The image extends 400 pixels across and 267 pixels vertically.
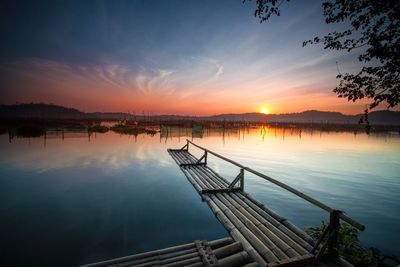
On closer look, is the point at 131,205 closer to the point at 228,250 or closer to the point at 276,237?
the point at 228,250

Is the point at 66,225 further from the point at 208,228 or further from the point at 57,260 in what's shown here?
the point at 208,228

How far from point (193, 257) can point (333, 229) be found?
374 cm

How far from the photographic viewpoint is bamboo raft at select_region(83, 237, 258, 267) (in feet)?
16.2

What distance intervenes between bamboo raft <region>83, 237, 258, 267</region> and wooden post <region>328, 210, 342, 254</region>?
6.82ft

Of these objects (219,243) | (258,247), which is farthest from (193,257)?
(258,247)

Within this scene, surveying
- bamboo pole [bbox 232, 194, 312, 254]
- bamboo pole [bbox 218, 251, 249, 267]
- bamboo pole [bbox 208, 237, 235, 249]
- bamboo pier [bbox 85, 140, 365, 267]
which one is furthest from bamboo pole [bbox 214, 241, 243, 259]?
bamboo pole [bbox 232, 194, 312, 254]

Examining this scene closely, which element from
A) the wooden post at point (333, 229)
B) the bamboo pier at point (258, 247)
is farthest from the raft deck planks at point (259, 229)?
the wooden post at point (333, 229)

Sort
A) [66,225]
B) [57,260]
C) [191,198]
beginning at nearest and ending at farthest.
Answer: [57,260] → [66,225] → [191,198]

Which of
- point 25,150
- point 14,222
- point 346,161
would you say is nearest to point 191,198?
point 14,222

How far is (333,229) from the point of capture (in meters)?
5.00

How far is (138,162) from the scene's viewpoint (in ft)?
67.7

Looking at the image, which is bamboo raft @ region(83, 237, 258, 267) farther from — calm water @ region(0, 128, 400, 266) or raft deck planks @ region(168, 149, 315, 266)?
calm water @ region(0, 128, 400, 266)

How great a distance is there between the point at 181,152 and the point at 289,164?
41.0 ft

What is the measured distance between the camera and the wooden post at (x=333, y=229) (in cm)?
493
